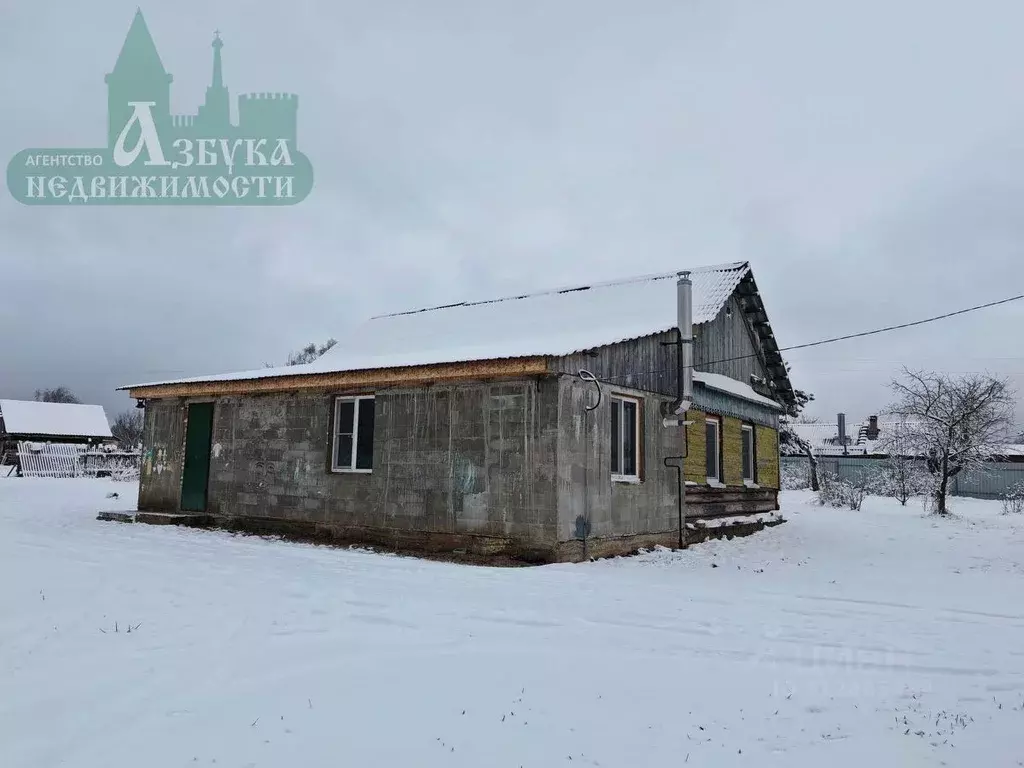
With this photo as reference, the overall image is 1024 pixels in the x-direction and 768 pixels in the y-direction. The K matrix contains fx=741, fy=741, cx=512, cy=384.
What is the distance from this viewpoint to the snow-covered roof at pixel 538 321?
13891 millimetres

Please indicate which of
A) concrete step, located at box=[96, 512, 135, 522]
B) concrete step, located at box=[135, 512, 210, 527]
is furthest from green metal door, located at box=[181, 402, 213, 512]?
concrete step, located at box=[96, 512, 135, 522]

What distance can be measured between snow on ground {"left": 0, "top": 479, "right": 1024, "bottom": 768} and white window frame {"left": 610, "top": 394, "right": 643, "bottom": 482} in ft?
6.94

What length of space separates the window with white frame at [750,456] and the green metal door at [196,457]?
12.0m

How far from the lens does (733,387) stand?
16250mm

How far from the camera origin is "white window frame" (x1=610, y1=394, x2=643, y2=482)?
476 inches

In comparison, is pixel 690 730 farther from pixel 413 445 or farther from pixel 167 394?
pixel 167 394

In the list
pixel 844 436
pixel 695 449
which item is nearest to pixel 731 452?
pixel 695 449

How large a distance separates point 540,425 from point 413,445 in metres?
2.40

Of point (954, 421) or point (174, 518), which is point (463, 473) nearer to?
point (174, 518)

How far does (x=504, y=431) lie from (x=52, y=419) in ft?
141

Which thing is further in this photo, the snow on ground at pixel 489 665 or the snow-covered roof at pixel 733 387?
the snow-covered roof at pixel 733 387

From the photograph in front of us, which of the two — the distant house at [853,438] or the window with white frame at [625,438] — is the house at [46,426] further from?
the distant house at [853,438]

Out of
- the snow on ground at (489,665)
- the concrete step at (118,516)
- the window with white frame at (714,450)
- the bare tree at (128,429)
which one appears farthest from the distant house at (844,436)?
the bare tree at (128,429)

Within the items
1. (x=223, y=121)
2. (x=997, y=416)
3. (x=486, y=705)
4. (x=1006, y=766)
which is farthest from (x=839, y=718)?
(x=223, y=121)
